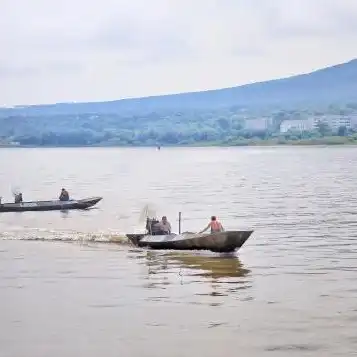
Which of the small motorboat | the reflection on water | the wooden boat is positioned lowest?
the wooden boat

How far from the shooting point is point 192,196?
87.8m

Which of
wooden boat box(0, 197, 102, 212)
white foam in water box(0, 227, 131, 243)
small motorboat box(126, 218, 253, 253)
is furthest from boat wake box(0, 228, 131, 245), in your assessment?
wooden boat box(0, 197, 102, 212)

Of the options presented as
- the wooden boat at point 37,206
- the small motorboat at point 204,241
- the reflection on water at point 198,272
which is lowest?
the wooden boat at point 37,206

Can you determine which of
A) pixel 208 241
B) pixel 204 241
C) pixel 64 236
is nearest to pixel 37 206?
pixel 64 236

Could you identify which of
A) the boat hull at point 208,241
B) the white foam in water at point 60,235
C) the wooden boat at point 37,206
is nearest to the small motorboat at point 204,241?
the boat hull at point 208,241

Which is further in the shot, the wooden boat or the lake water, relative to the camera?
the wooden boat

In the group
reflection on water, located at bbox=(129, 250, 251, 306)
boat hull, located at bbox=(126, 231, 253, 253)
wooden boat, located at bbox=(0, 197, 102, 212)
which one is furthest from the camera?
wooden boat, located at bbox=(0, 197, 102, 212)

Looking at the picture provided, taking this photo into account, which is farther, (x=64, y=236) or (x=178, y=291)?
(x=64, y=236)

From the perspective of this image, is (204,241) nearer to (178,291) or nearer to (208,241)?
(208,241)

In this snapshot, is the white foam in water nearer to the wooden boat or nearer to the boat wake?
the boat wake

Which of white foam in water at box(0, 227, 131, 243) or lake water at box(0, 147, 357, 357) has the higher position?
lake water at box(0, 147, 357, 357)

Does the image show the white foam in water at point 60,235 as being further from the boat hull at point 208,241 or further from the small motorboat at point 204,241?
the boat hull at point 208,241

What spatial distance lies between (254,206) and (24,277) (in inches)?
1540

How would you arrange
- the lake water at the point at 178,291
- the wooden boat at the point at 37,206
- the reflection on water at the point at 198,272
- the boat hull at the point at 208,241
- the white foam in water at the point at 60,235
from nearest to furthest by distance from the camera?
the lake water at the point at 178,291, the reflection on water at the point at 198,272, the boat hull at the point at 208,241, the white foam in water at the point at 60,235, the wooden boat at the point at 37,206
